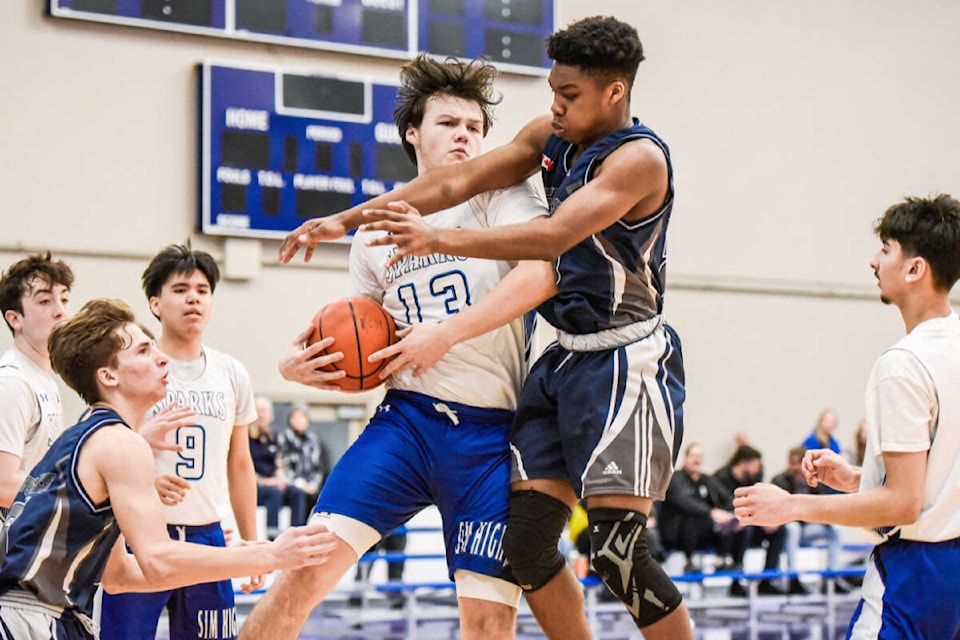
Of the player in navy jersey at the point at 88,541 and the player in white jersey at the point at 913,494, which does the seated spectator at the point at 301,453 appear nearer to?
the player in navy jersey at the point at 88,541

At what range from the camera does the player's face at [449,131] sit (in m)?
3.99

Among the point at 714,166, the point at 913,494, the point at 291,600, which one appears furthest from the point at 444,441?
the point at 714,166

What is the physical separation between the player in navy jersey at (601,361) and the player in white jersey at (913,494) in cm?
43

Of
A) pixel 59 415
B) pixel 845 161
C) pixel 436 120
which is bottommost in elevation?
pixel 59 415

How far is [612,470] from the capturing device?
325cm

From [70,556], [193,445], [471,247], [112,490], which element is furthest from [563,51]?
[193,445]

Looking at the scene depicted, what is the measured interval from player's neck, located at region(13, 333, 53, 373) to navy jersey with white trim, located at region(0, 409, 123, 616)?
5.23 feet

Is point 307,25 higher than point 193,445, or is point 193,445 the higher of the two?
point 307,25

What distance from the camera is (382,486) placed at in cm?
360

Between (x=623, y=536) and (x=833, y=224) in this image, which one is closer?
(x=623, y=536)

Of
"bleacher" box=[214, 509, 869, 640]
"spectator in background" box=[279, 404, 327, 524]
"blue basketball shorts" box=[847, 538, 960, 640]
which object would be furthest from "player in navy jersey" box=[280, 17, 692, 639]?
"spectator in background" box=[279, 404, 327, 524]

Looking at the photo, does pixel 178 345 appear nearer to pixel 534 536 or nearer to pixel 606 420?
pixel 534 536

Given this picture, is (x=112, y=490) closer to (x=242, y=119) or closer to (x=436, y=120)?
(x=436, y=120)

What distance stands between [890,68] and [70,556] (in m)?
13.6
